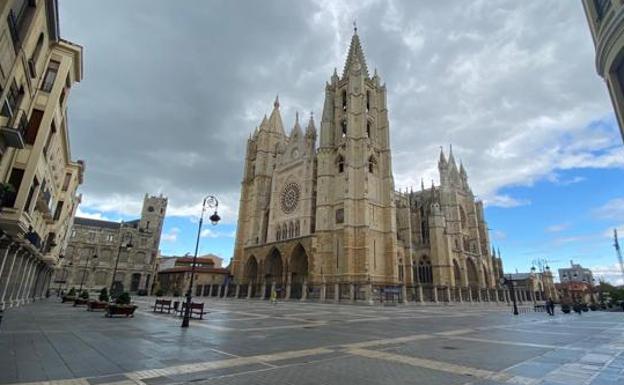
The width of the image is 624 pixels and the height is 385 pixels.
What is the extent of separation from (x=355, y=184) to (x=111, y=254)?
52.9 meters

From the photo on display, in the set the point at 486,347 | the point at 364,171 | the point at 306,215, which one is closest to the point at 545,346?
the point at 486,347

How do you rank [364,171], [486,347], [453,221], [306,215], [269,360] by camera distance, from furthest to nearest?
[453,221] < [306,215] < [364,171] < [486,347] < [269,360]

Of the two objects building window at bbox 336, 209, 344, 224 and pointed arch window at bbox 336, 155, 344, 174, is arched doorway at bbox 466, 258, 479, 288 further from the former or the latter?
pointed arch window at bbox 336, 155, 344, 174

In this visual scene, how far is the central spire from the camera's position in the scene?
5531 centimetres

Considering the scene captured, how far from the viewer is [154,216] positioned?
73750 millimetres

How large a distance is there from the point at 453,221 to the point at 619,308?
2651cm

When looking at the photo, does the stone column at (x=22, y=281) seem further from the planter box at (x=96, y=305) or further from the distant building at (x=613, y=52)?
the distant building at (x=613, y=52)

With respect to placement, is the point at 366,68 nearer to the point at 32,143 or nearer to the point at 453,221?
the point at 453,221

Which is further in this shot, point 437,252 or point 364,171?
point 437,252

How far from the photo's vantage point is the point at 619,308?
3962 cm

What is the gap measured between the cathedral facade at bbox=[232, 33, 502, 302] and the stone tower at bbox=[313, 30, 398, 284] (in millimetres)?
156

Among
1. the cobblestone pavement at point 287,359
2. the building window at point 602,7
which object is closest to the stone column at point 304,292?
the cobblestone pavement at point 287,359

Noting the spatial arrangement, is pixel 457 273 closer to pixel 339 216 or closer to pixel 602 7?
pixel 339 216

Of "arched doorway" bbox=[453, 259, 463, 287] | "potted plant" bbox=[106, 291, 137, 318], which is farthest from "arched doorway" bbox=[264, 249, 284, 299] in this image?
"potted plant" bbox=[106, 291, 137, 318]
